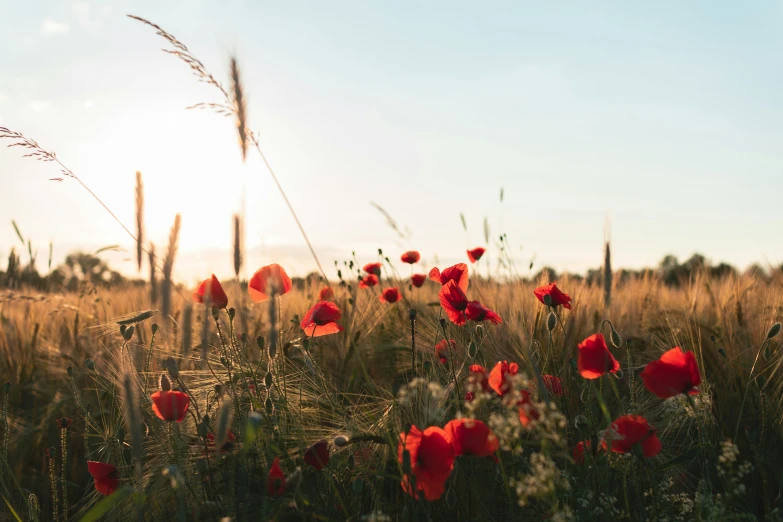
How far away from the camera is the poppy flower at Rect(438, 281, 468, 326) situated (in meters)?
1.67

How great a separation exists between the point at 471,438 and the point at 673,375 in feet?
1.60

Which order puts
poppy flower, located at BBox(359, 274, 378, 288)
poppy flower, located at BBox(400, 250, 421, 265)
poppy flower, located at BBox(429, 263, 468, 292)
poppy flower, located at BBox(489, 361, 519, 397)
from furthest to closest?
poppy flower, located at BBox(400, 250, 421, 265)
poppy flower, located at BBox(359, 274, 378, 288)
poppy flower, located at BBox(429, 263, 468, 292)
poppy flower, located at BBox(489, 361, 519, 397)

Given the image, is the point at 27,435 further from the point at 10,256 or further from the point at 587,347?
the point at 587,347

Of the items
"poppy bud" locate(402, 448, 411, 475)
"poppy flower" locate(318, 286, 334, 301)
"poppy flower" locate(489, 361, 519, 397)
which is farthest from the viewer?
"poppy flower" locate(318, 286, 334, 301)

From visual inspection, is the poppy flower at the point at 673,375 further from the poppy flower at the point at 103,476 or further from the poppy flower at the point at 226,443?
the poppy flower at the point at 103,476

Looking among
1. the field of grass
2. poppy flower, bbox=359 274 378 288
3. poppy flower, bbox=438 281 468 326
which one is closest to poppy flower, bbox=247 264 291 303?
the field of grass

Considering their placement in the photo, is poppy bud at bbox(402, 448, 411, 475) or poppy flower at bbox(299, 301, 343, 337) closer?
poppy bud at bbox(402, 448, 411, 475)

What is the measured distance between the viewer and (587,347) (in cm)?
139

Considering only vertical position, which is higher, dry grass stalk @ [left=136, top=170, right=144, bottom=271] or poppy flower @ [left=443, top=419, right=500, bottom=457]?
dry grass stalk @ [left=136, top=170, right=144, bottom=271]

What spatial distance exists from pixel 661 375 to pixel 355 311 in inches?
55.2

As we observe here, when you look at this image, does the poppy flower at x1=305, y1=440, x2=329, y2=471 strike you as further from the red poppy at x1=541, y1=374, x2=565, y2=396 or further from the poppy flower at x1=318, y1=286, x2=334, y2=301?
the poppy flower at x1=318, y1=286, x2=334, y2=301

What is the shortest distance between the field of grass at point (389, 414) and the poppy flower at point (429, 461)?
0.04m

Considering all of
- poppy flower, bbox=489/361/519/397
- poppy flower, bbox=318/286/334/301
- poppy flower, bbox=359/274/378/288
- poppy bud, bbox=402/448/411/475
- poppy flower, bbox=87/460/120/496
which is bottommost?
poppy flower, bbox=87/460/120/496

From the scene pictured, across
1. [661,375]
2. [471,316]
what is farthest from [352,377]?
[661,375]
